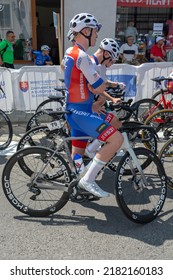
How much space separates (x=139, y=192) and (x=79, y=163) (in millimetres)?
742

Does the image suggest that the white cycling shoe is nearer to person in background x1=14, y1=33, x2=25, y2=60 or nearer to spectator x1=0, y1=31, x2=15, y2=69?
spectator x1=0, y1=31, x2=15, y2=69

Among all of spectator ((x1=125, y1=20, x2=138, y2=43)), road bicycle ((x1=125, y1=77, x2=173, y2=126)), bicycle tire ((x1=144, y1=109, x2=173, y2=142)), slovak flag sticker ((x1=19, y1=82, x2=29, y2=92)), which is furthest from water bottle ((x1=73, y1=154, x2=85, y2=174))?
spectator ((x1=125, y1=20, x2=138, y2=43))

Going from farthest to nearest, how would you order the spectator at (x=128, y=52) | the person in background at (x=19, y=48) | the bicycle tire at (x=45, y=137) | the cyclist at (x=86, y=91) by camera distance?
the person in background at (x=19, y=48), the spectator at (x=128, y=52), the bicycle tire at (x=45, y=137), the cyclist at (x=86, y=91)

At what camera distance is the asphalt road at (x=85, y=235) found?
9.30ft

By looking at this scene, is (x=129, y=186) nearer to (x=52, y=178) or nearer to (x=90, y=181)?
(x=90, y=181)

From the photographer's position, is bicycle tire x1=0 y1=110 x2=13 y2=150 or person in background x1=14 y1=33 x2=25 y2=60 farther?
person in background x1=14 y1=33 x2=25 y2=60

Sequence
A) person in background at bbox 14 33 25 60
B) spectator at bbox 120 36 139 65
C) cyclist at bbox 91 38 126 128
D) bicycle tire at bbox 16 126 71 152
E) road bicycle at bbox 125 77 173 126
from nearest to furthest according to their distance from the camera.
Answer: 1. bicycle tire at bbox 16 126 71 152
2. cyclist at bbox 91 38 126 128
3. road bicycle at bbox 125 77 173 126
4. spectator at bbox 120 36 139 65
5. person in background at bbox 14 33 25 60

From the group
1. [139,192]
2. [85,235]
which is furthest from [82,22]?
[85,235]

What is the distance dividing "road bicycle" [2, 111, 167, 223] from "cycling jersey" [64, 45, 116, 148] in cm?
22

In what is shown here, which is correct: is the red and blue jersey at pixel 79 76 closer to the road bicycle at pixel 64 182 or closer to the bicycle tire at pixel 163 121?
the road bicycle at pixel 64 182

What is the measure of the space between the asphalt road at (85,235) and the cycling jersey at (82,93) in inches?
37.4

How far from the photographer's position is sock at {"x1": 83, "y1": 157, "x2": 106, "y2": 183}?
311cm

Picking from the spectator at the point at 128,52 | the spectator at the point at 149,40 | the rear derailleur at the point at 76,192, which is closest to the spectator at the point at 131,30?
the spectator at the point at 149,40
